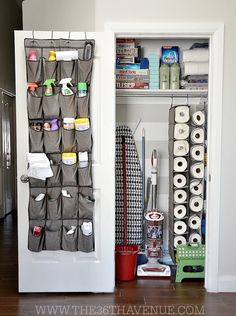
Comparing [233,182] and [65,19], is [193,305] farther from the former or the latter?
[65,19]

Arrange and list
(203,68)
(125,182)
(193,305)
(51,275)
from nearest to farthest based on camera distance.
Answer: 1. (193,305)
2. (51,275)
3. (203,68)
4. (125,182)

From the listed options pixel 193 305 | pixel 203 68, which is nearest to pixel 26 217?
pixel 193 305

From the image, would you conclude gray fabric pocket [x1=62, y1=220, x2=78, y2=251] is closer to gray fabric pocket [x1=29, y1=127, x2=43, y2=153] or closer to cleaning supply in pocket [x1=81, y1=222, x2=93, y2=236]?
cleaning supply in pocket [x1=81, y1=222, x2=93, y2=236]

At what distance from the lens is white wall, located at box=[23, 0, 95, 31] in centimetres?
267

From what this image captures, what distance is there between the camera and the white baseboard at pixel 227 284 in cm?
265

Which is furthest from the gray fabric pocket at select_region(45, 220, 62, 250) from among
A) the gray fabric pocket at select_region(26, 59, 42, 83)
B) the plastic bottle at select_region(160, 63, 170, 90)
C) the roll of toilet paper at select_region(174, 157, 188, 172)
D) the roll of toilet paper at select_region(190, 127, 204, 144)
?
the plastic bottle at select_region(160, 63, 170, 90)

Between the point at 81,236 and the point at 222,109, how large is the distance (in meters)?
1.49

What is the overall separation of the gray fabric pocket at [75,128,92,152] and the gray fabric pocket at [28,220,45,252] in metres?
0.65

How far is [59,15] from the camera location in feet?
8.86

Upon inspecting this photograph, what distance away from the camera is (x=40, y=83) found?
2434 millimetres

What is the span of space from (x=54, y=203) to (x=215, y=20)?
6.17 ft

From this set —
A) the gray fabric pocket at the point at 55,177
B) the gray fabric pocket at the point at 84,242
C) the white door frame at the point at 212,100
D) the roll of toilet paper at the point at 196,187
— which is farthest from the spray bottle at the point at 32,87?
the roll of toilet paper at the point at 196,187

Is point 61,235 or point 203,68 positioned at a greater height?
point 203,68

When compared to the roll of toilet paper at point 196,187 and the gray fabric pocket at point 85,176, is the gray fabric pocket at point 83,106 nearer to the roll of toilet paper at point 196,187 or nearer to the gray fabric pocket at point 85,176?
the gray fabric pocket at point 85,176
